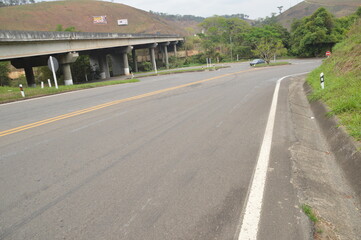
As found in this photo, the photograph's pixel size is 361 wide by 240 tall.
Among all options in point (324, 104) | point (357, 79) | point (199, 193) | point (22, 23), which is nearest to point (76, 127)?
point (199, 193)

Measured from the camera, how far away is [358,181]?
3.76m

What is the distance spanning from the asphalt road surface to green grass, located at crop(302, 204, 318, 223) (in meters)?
0.09

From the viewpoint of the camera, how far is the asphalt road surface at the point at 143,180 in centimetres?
293

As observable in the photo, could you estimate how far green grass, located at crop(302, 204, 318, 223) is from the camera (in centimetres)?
295

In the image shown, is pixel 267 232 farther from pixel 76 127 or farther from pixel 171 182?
pixel 76 127

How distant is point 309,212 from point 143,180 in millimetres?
2244

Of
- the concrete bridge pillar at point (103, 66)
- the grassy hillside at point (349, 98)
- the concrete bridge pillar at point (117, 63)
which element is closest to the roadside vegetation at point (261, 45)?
the concrete bridge pillar at point (103, 66)

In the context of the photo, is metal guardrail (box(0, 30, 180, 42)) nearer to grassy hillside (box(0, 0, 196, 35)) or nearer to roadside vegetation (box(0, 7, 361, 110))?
roadside vegetation (box(0, 7, 361, 110))

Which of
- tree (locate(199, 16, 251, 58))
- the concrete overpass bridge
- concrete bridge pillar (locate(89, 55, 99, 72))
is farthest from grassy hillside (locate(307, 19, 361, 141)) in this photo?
tree (locate(199, 16, 251, 58))

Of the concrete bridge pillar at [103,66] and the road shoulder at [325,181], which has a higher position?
the concrete bridge pillar at [103,66]

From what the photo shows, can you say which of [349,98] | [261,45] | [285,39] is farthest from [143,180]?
[285,39]

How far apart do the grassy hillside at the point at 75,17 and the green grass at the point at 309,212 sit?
11692cm

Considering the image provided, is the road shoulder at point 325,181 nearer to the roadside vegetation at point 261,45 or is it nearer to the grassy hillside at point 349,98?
the grassy hillside at point 349,98

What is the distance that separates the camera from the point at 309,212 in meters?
3.06
